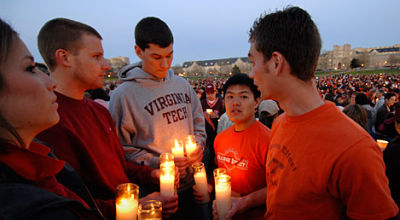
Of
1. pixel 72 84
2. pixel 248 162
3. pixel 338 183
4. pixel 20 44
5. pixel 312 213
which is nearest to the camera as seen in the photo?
pixel 20 44

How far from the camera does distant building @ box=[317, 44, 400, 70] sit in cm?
11019

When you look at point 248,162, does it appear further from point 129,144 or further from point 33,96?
point 33,96

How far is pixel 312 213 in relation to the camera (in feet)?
4.83

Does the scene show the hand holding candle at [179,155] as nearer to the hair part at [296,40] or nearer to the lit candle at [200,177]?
the lit candle at [200,177]

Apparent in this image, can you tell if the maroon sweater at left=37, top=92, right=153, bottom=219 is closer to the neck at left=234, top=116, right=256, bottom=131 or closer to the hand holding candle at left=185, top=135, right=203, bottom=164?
the hand holding candle at left=185, top=135, right=203, bottom=164

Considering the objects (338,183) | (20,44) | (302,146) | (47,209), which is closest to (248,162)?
(302,146)

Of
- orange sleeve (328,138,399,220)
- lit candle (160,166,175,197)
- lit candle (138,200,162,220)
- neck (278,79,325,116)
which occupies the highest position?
neck (278,79,325,116)

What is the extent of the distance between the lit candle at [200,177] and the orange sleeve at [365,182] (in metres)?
1.38

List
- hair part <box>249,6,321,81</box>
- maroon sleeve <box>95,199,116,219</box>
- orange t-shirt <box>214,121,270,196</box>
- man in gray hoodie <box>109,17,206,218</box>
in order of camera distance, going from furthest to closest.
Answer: man in gray hoodie <box>109,17,206,218</box>, orange t-shirt <box>214,121,270,196</box>, maroon sleeve <box>95,199,116,219</box>, hair part <box>249,6,321,81</box>

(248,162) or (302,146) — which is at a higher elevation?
(302,146)

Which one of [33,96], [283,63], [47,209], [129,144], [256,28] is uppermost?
[256,28]

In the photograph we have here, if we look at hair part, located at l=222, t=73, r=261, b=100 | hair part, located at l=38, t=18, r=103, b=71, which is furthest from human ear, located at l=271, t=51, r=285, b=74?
hair part, located at l=38, t=18, r=103, b=71

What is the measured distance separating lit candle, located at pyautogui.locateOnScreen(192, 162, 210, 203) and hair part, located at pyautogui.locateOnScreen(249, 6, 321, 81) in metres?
1.34

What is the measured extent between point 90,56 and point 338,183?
232cm
